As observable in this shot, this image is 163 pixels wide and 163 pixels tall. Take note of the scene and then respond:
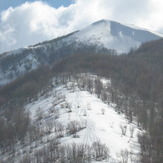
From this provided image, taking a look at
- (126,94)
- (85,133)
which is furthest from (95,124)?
(126,94)

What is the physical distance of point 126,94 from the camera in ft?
347

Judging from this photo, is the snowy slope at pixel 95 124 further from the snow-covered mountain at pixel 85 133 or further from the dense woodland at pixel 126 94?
the dense woodland at pixel 126 94

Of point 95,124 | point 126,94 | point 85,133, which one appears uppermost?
point 126,94

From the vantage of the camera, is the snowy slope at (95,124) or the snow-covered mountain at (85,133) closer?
the snow-covered mountain at (85,133)

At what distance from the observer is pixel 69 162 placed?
4028 cm

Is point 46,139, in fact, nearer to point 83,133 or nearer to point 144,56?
point 83,133

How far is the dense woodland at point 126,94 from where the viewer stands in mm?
61975

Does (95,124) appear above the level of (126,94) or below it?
below

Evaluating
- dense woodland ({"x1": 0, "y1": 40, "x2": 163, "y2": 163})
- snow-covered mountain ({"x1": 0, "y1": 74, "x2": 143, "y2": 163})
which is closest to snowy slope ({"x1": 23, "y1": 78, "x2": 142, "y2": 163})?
snow-covered mountain ({"x1": 0, "y1": 74, "x2": 143, "y2": 163})

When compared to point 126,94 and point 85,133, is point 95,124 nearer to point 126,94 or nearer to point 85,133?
point 85,133

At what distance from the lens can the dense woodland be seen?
62.0m

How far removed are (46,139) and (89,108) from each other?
828 inches

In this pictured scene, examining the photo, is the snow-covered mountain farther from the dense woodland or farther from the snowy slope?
the dense woodland

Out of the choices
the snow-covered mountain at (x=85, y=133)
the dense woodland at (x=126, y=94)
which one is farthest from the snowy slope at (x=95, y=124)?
the dense woodland at (x=126, y=94)
